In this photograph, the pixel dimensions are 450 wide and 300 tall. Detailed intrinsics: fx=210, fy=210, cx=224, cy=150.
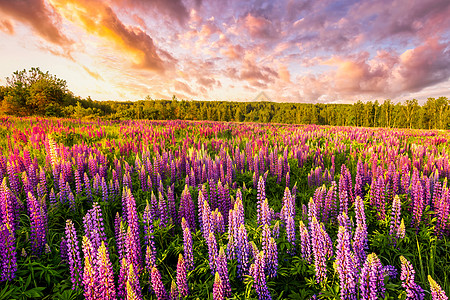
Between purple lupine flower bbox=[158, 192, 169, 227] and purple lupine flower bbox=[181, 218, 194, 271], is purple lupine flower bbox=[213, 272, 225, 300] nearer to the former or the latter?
purple lupine flower bbox=[181, 218, 194, 271]

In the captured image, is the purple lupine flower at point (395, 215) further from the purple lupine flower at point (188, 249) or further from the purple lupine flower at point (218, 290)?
the purple lupine flower at point (188, 249)

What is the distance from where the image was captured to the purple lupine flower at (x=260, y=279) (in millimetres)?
2049

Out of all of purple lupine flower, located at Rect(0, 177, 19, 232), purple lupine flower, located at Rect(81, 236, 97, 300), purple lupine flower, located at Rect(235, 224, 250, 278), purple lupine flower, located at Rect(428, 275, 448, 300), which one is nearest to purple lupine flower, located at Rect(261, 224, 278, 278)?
purple lupine flower, located at Rect(235, 224, 250, 278)

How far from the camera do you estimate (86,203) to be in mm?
4070

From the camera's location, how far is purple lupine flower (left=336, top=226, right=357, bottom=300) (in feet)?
6.07

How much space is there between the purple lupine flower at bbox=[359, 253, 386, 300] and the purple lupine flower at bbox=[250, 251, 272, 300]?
83 cm

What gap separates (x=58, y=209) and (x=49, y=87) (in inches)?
1923

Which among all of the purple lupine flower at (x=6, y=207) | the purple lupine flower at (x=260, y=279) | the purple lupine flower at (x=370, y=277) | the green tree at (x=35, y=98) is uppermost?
the green tree at (x=35, y=98)

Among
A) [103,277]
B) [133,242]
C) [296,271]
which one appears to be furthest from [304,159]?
[103,277]

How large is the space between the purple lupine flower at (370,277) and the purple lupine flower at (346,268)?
0.09 m

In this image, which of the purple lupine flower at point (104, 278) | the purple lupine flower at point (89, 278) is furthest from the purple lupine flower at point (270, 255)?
the purple lupine flower at point (89, 278)

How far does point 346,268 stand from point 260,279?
0.79m

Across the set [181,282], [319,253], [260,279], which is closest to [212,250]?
[181,282]

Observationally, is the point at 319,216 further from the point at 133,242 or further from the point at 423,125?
the point at 423,125
